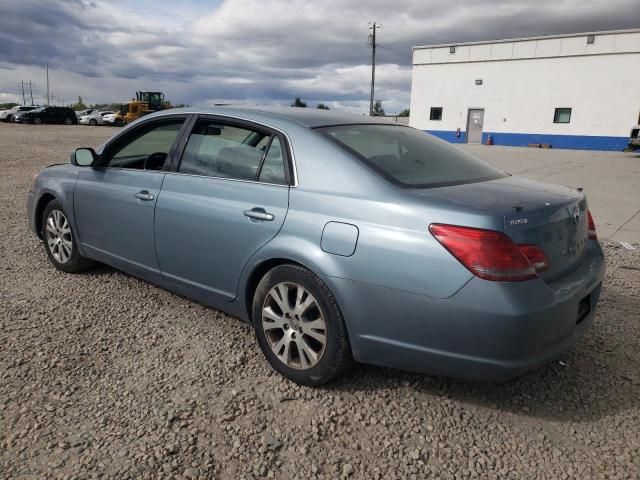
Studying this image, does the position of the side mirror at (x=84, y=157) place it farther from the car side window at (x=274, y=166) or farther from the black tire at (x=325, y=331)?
the black tire at (x=325, y=331)

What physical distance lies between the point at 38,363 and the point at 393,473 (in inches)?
87.2

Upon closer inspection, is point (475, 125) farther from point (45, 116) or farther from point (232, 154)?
point (232, 154)

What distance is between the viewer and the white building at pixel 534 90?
93.8ft

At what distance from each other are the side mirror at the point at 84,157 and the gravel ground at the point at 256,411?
119 cm

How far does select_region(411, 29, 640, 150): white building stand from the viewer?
28578mm

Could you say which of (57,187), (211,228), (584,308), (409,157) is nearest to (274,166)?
(211,228)

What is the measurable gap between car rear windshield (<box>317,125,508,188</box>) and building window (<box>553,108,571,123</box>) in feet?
101

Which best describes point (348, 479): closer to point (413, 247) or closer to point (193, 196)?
point (413, 247)

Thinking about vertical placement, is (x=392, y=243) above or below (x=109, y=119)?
below

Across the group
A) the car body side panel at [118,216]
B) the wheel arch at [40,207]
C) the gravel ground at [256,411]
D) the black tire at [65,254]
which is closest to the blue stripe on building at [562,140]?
the wheel arch at [40,207]

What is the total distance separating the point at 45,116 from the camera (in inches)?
1587

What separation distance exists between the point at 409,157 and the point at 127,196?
2.10 meters

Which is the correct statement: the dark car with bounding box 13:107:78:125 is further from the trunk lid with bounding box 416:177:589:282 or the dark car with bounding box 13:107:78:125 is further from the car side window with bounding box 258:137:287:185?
the trunk lid with bounding box 416:177:589:282

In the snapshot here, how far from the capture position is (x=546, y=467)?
2326mm
